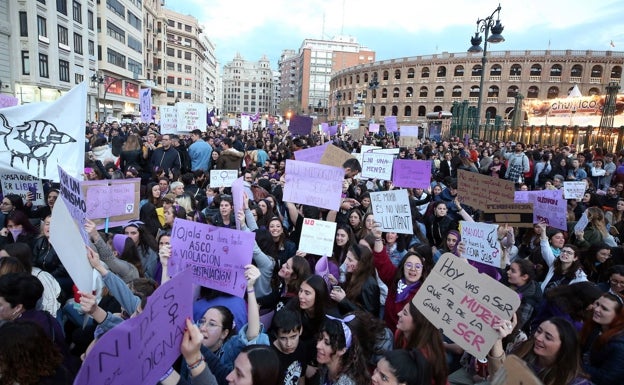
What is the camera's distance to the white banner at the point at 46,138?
486 cm

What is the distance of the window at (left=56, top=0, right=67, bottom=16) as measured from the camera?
31381mm

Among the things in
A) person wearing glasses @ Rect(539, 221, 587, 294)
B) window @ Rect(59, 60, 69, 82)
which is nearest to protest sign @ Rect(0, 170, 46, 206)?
person wearing glasses @ Rect(539, 221, 587, 294)

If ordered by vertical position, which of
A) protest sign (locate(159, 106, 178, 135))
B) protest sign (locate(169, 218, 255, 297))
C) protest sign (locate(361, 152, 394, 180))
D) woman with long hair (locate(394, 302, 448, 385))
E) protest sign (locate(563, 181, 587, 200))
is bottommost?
A: woman with long hair (locate(394, 302, 448, 385))

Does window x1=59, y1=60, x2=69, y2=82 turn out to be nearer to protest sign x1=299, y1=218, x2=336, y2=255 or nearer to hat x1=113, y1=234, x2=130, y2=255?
hat x1=113, y1=234, x2=130, y2=255

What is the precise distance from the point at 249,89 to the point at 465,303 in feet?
606

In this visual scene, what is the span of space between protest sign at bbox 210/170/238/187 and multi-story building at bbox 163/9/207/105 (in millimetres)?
75183

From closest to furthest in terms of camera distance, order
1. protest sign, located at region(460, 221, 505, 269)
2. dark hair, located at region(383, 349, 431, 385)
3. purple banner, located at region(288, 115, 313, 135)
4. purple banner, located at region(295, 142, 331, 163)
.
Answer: dark hair, located at region(383, 349, 431, 385) < protest sign, located at region(460, 221, 505, 269) < purple banner, located at region(295, 142, 331, 163) < purple banner, located at region(288, 115, 313, 135)

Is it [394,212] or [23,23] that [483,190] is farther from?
[23,23]

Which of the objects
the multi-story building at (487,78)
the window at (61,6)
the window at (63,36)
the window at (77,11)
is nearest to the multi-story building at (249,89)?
the multi-story building at (487,78)

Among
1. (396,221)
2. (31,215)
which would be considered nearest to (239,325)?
(396,221)

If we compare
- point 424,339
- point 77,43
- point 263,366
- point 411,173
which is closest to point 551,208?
point 411,173

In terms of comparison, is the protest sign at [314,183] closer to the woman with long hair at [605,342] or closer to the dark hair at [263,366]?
the woman with long hair at [605,342]

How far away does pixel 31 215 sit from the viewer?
6102 millimetres

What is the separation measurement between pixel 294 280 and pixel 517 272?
2283mm
